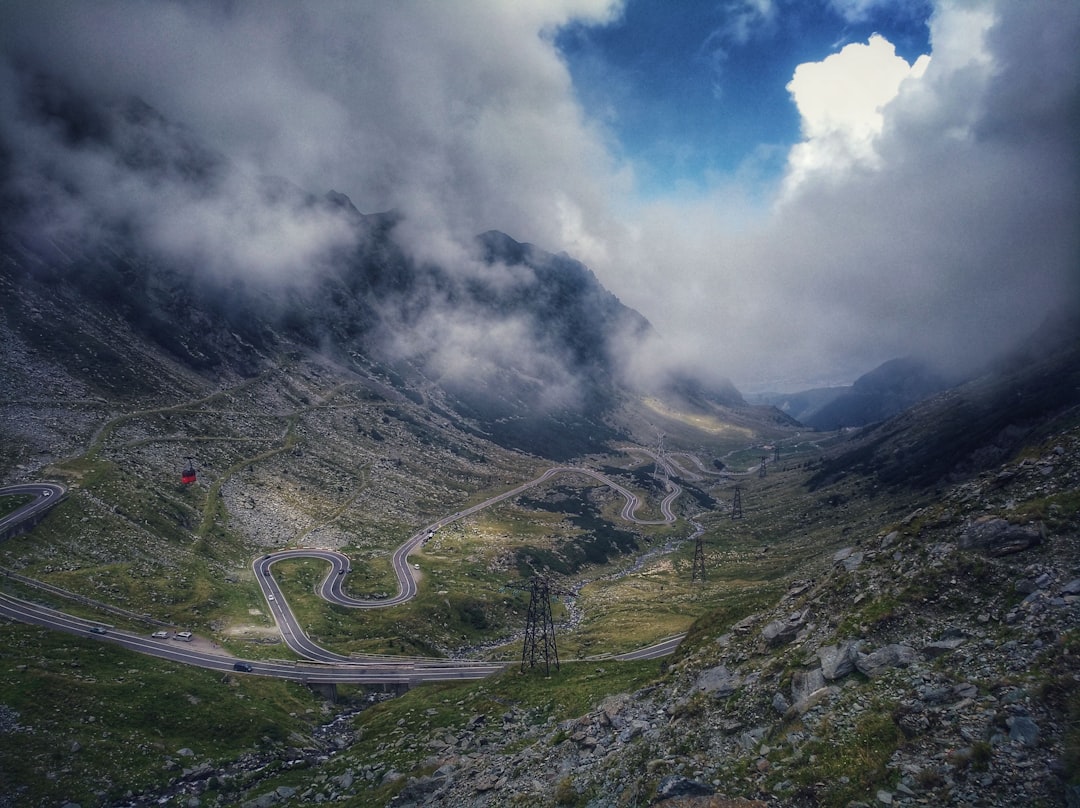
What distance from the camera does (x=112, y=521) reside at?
8894 centimetres

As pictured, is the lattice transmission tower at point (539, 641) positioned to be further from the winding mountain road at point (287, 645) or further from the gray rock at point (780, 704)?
the gray rock at point (780, 704)

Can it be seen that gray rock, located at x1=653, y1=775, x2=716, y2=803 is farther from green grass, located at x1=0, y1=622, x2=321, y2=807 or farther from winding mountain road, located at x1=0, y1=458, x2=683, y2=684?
winding mountain road, located at x1=0, y1=458, x2=683, y2=684

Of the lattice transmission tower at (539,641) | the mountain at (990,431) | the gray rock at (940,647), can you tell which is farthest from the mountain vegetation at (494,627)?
the lattice transmission tower at (539,641)

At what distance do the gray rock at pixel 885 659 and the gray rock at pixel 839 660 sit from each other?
38cm

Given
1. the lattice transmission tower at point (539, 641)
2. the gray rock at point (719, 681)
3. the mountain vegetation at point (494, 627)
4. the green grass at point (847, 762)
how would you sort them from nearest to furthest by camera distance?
1. the green grass at point (847, 762)
2. the mountain vegetation at point (494, 627)
3. the gray rock at point (719, 681)
4. the lattice transmission tower at point (539, 641)

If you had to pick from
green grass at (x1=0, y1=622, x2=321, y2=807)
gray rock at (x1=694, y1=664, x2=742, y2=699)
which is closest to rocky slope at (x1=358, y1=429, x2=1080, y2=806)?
gray rock at (x1=694, y1=664, x2=742, y2=699)

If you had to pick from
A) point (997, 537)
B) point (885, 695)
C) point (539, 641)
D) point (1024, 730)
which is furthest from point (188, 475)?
point (1024, 730)

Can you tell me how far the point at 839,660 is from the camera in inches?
951

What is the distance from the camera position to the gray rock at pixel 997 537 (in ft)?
77.5

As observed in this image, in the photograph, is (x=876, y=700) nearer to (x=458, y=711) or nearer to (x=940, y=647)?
(x=940, y=647)

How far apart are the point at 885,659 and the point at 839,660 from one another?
2.03 meters

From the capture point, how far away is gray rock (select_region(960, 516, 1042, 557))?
23.6 m

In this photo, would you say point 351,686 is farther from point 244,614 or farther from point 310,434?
point 310,434

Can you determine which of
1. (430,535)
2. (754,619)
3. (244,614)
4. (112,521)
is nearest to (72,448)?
(112,521)
